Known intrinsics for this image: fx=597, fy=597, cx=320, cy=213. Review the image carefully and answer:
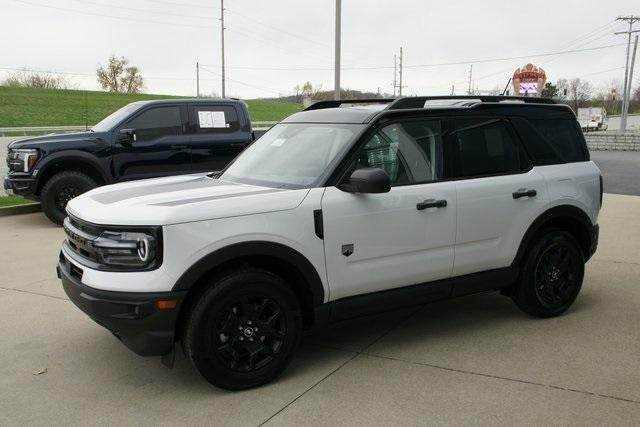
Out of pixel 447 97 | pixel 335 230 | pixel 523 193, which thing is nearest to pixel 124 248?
pixel 335 230

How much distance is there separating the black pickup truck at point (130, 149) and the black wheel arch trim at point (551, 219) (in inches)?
265

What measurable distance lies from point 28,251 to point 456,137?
5.82 metres

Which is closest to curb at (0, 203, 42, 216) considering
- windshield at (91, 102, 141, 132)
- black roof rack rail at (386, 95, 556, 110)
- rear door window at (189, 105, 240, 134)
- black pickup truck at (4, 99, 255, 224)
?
black pickup truck at (4, 99, 255, 224)

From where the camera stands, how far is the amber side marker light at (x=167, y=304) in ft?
10.9

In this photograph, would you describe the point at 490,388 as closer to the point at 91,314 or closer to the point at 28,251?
the point at 91,314

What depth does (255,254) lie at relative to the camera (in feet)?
11.7

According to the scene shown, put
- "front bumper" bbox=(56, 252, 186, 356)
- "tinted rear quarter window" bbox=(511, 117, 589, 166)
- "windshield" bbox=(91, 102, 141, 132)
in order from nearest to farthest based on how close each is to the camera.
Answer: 1. "front bumper" bbox=(56, 252, 186, 356)
2. "tinted rear quarter window" bbox=(511, 117, 589, 166)
3. "windshield" bbox=(91, 102, 141, 132)

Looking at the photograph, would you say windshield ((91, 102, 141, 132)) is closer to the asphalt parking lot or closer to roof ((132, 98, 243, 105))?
roof ((132, 98, 243, 105))

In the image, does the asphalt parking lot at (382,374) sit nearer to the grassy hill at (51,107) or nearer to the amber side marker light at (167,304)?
the amber side marker light at (167,304)

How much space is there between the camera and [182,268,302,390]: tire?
3465mm

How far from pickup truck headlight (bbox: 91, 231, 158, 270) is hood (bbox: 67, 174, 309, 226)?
2.9 inches

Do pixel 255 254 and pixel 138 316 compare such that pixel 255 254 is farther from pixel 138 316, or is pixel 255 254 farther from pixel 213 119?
pixel 213 119

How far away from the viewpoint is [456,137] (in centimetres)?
446

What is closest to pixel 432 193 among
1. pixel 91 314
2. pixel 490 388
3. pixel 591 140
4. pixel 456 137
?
pixel 456 137
